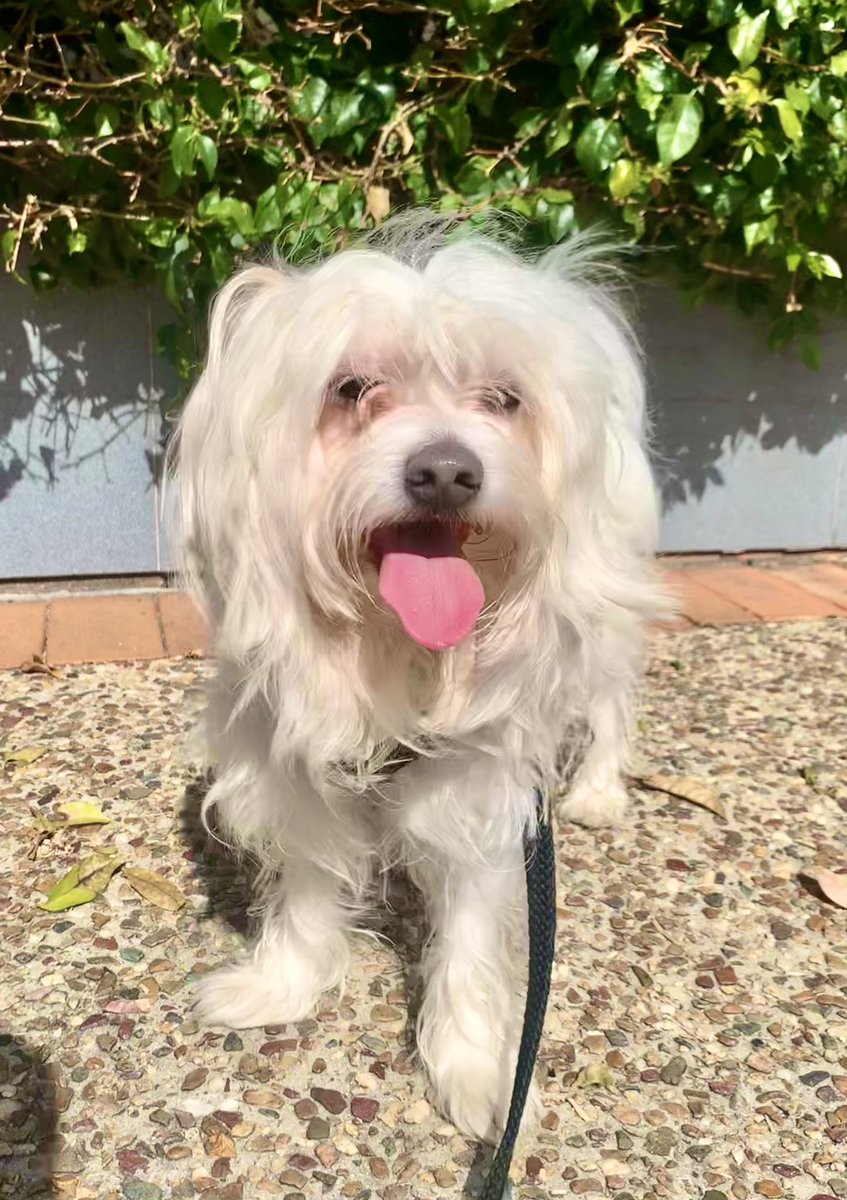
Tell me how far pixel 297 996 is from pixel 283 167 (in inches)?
106

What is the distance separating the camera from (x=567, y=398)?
4.71 ft

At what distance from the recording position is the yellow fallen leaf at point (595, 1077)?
1792 millimetres

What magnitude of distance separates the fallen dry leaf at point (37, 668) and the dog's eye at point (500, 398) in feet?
8.01

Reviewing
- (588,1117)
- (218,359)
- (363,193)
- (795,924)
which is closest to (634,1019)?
(588,1117)

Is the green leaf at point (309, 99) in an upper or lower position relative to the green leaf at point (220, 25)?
lower

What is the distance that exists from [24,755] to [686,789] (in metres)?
1.93

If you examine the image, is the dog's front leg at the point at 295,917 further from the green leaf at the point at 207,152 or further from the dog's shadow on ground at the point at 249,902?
the green leaf at the point at 207,152

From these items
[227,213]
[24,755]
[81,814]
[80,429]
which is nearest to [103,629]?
[80,429]

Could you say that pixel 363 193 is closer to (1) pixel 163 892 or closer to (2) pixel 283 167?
(2) pixel 283 167

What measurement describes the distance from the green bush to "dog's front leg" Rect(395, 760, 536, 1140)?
6.45 ft

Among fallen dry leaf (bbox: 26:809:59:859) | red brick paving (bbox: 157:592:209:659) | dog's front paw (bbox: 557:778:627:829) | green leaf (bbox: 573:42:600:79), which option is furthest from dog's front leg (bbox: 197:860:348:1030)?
green leaf (bbox: 573:42:600:79)

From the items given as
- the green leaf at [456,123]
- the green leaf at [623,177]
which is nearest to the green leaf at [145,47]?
the green leaf at [456,123]

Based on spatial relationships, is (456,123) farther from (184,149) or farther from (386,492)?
(386,492)

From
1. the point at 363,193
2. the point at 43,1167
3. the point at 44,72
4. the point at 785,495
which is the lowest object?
the point at 43,1167
